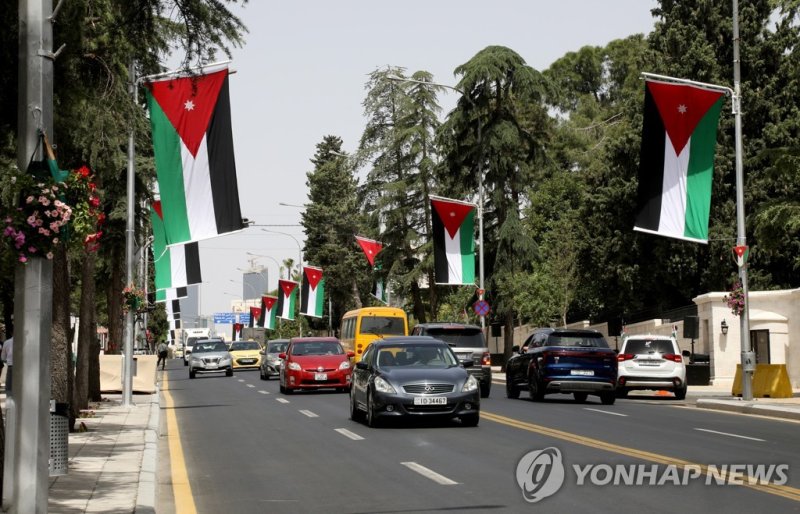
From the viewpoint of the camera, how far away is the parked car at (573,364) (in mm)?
29797

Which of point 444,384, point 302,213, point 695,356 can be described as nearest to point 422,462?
point 444,384

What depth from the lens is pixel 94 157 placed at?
63.1ft

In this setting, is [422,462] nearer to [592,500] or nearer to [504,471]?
[504,471]

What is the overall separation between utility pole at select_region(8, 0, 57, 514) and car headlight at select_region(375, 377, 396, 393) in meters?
10.9

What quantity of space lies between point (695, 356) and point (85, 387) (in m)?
25.7

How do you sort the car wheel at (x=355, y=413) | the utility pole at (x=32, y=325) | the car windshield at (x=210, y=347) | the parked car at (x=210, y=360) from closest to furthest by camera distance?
the utility pole at (x=32, y=325) → the car wheel at (x=355, y=413) → the parked car at (x=210, y=360) → the car windshield at (x=210, y=347)

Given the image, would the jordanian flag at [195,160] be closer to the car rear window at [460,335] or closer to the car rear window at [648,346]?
the car rear window at [460,335]

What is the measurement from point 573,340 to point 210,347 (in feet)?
94.0

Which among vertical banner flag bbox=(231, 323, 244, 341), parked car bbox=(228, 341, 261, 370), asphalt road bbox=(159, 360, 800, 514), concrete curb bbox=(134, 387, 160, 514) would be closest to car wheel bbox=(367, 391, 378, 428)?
asphalt road bbox=(159, 360, 800, 514)

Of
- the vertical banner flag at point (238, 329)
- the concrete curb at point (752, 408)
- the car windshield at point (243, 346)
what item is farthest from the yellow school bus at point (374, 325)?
the vertical banner flag at point (238, 329)

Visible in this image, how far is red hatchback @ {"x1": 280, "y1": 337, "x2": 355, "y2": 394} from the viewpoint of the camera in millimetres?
35438

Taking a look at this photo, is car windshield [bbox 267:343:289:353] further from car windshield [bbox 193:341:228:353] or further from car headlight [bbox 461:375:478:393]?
car headlight [bbox 461:375:478:393]

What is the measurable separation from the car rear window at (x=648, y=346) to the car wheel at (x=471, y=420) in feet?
46.9

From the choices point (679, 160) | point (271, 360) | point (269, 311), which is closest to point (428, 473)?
point (679, 160)
